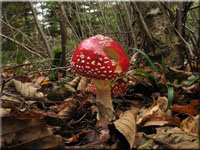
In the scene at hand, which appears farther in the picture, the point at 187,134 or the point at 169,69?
the point at 169,69

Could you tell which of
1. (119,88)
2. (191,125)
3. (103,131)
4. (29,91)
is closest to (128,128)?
(103,131)

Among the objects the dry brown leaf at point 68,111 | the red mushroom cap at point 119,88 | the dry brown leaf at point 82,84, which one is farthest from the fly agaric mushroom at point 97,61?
the dry brown leaf at point 82,84

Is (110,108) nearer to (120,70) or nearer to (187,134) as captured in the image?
(120,70)

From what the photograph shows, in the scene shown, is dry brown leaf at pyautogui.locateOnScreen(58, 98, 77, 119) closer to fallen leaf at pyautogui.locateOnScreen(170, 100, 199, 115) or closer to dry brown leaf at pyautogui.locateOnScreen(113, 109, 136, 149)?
dry brown leaf at pyautogui.locateOnScreen(113, 109, 136, 149)

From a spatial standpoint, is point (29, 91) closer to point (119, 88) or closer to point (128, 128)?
point (119, 88)

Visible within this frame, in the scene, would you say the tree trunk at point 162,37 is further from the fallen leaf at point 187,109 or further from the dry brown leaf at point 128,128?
the dry brown leaf at point 128,128

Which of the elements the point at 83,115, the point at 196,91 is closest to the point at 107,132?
the point at 83,115
